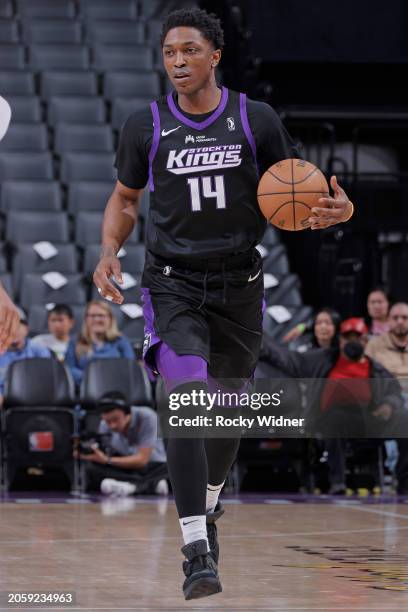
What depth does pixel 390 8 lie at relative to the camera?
16.4m

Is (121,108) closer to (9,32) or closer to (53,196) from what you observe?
(53,196)

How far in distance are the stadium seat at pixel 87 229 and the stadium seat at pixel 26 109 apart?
7.50ft

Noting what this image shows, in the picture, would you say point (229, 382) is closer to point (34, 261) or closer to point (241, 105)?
point (241, 105)

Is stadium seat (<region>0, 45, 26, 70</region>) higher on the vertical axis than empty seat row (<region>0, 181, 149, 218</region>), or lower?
higher

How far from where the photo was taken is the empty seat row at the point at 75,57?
644 inches

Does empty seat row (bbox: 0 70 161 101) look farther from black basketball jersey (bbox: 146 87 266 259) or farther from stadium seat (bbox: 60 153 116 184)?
black basketball jersey (bbox: 146 87 266 259)

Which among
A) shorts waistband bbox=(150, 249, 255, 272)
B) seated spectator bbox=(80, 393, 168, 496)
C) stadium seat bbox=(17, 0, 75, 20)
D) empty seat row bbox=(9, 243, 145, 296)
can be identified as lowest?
seated spectator bbox=(80, 393, 168, 496)

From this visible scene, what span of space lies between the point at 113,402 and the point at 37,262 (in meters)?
3.23

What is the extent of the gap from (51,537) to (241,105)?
279cm

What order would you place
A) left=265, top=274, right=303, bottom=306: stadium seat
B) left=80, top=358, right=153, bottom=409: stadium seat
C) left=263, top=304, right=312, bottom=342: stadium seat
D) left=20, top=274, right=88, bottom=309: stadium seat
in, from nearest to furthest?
left=80, top=358, right=153, bottom=409: stadium seat < left=20, top=274, right=88, bottom=309: stadium seat < left=263, top=304, right=312, bottom=342: stadium seat < left=265, top=274, right=303, bottom=306: stadium seat

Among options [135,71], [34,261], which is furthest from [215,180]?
[135,71]

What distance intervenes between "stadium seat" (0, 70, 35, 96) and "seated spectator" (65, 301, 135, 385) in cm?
566

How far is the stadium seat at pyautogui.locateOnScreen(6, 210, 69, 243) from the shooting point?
1362 cm

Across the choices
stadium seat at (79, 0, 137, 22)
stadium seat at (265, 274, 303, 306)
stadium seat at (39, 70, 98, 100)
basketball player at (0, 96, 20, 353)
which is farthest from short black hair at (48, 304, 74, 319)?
stadium seat at (79, 0, 137, 22)
